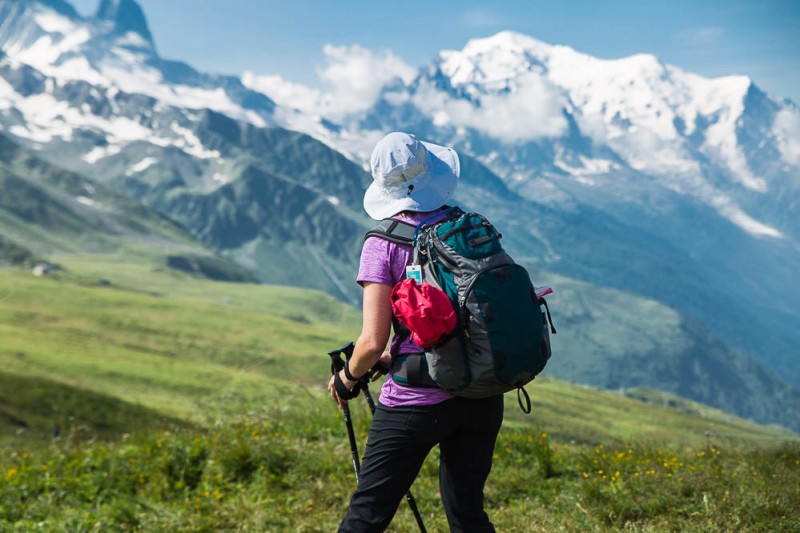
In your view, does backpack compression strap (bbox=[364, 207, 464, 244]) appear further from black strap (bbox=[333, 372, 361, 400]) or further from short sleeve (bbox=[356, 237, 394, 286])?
black strap (bbox=[333, 372, 361, 400])

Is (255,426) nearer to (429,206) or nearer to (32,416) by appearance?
(429,206)

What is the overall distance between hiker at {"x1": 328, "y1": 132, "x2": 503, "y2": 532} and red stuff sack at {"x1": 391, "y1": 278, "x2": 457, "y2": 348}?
220 mm

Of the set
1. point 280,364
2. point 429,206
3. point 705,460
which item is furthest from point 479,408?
point 280,364

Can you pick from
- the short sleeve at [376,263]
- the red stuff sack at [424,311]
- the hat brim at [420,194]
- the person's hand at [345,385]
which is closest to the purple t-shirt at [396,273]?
the short sleeve at [376,263]

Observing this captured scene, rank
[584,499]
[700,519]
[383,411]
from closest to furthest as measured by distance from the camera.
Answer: [383,411] < [700,519] < [584,499]

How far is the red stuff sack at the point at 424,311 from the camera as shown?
178 inches

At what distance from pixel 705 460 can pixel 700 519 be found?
2.33m

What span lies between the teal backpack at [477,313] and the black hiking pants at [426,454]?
0.93 feet

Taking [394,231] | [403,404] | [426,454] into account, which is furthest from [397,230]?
[426,454]

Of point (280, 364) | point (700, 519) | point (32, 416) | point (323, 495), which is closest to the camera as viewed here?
point (700, 519)

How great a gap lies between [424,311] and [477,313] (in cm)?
40

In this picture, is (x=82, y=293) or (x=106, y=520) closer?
(x=106, y=520)

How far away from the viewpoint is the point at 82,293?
18700 centimetres

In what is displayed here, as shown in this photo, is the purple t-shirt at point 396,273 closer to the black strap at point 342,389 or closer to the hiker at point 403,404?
the hiker at point 403,404
